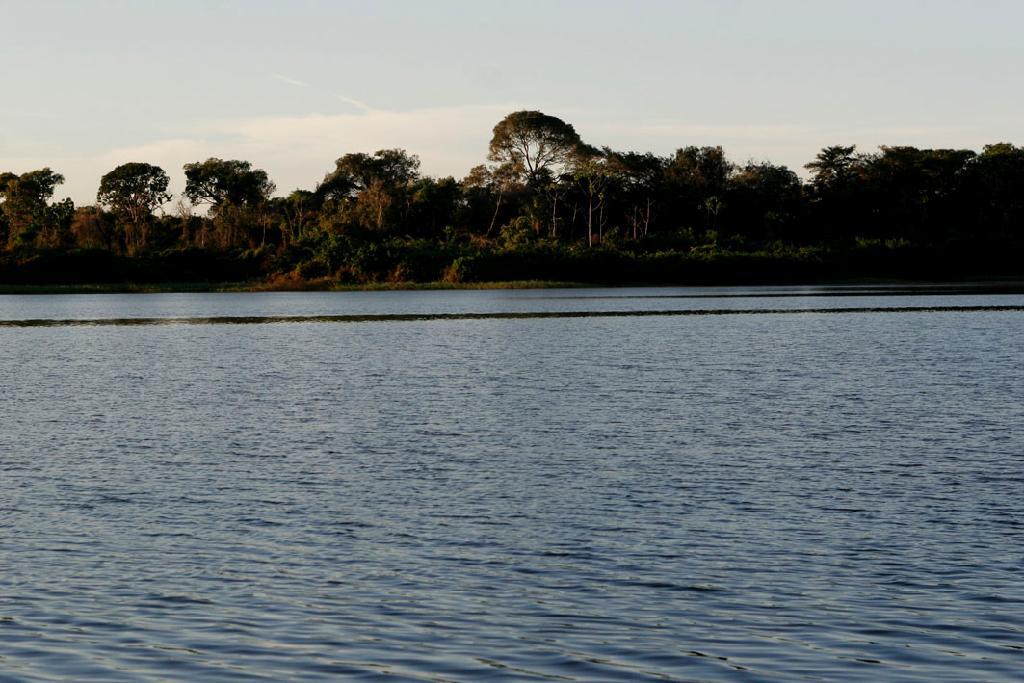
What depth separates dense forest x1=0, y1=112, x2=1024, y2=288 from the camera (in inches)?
6845

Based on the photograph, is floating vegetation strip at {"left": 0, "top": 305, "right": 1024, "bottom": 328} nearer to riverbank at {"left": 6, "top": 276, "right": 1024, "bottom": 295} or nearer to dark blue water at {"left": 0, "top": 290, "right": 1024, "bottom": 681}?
dark blue water at {"left": 0, "top": 290, "right": 1024, "bottom": 681}

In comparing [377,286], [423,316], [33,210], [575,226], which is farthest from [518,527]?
[33,210]

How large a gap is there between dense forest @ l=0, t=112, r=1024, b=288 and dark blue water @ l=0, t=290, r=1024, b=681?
122535 mm

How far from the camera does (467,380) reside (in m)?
51.5

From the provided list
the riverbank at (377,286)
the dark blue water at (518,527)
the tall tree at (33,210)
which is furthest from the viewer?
the tall tree at (33,210)

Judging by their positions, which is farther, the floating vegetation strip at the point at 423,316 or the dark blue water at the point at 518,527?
the floating vegetation strip at the point at 423,316

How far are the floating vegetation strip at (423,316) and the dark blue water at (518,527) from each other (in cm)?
5356

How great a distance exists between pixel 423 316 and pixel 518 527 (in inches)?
3547

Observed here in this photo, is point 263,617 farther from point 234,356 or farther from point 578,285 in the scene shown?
point 578,285

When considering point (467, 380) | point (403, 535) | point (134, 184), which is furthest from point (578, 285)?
point (403, 535)

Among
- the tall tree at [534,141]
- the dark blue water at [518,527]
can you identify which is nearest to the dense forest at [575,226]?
the tall tree at [534,141]

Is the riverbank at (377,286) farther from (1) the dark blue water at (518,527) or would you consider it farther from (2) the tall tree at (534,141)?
(1) the dark blue water at (518,527)

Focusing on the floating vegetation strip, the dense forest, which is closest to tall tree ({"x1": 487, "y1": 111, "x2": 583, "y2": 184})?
the dense forest

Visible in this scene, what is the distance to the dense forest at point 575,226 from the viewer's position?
570 ft
